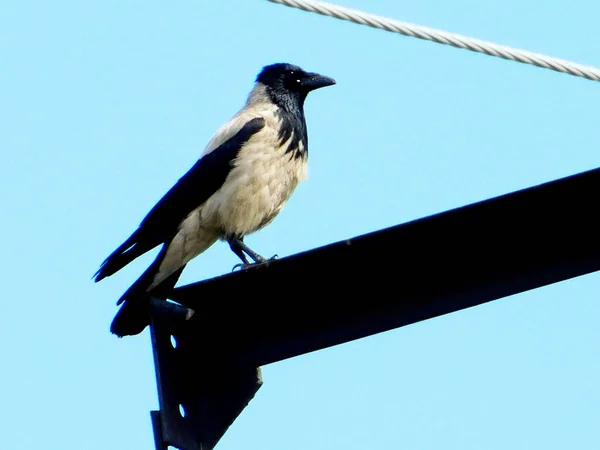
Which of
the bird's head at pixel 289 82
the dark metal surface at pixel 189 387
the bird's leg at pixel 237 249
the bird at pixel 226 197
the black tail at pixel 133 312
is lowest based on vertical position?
the dark metal surface at pixel 189 387

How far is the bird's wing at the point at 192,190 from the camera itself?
546cm

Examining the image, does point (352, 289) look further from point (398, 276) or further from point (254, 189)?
point (254, 189)

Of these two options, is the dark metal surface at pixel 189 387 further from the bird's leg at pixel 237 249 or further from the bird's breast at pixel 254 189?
the bird's leg at pixel 237 249

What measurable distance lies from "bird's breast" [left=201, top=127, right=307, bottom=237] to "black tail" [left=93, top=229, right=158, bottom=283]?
1.67 feet

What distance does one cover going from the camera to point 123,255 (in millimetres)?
5246

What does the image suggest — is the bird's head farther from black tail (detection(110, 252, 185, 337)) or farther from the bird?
black tail (detection(110, 252, 185, 337))

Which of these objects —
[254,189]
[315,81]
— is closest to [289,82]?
[315,81]

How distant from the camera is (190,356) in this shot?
9.87 feet

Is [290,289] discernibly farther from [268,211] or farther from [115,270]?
[268,211]

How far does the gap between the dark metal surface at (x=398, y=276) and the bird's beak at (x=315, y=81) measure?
414 cm

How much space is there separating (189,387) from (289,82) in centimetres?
424

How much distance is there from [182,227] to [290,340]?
9.91ft

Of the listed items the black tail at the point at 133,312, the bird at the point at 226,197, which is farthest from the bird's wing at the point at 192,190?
the black tail at the point at 133,312

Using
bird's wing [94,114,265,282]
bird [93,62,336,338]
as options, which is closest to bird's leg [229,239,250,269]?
bird [93,62,336,338]
